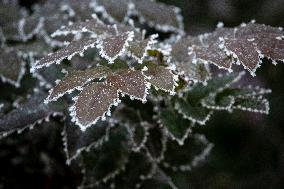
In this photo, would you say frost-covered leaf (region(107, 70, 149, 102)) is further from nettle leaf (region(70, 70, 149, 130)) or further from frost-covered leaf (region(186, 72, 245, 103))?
frost-covered leaf (region(186, 72, 245, 103))

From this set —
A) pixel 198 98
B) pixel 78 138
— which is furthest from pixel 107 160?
pixel 198 98

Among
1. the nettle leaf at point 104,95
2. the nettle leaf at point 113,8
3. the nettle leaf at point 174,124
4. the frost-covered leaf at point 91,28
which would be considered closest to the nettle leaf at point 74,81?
the nettle leaf at point 104,95

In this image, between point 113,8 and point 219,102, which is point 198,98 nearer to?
point 219,102

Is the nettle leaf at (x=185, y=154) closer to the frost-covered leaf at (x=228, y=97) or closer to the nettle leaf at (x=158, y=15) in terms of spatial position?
the frost-covered leaf at (x=228, y=97)

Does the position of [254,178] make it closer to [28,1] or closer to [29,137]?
[29,137]

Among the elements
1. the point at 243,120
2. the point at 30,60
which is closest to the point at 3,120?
the point at 30,60

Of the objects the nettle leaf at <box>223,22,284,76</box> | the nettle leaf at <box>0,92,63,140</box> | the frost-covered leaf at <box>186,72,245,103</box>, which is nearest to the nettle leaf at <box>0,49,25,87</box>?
the nettle leaf at <box>0,92,63,140</box>
